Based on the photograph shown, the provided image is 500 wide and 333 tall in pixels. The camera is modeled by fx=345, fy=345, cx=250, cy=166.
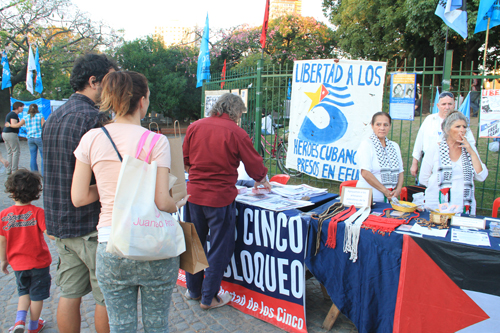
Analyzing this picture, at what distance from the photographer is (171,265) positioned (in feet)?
5.48

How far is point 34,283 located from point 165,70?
23488 millimetres

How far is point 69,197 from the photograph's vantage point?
191cm

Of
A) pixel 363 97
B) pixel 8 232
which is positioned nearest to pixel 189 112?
pixel 363 97

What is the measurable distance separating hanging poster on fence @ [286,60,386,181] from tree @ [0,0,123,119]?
754 inches

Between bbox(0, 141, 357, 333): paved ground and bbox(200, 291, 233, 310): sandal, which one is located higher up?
bbox(200, 291, 233, 310): sandal

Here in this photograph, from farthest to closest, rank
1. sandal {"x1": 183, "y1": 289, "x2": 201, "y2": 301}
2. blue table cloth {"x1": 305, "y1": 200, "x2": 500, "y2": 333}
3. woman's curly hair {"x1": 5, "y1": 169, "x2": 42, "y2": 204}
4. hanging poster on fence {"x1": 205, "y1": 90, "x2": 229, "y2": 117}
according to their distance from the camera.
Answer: hanging poster on fence {"x1": 205, "y1": 90, "x2": 229, "y2": 117}
sandal {"x1": 183, "y1": 289, "x2": 201, "y2": 301}
woman's curly hair {"x1": 5, "y1": 169, "x2": 42, "y2": 204}
blue table cloth {"x1": 305, "y1": 200, "x2": 500, "y2": 333}

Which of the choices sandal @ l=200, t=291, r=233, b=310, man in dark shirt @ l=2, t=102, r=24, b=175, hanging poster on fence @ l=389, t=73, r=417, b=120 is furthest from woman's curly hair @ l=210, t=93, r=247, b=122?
man in dark shirt @ l=2, t=102, r=24, b=175

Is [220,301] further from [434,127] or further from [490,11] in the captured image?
[490,11]

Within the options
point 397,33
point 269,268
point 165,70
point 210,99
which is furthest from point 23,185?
point 165,70

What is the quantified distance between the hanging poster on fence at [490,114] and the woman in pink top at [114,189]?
464 cm

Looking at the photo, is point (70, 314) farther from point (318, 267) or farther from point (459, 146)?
point (459, 146)

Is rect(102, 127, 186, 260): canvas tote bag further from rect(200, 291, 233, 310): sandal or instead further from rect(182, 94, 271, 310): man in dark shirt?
rect(200, 291, 233, 310): sandal

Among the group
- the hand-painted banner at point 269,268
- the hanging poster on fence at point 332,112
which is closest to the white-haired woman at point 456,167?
the hand-painted banner at point 269,268

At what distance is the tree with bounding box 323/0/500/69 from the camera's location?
14.0 metres
